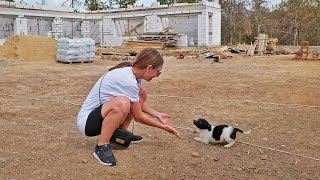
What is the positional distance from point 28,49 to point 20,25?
34.1 ft

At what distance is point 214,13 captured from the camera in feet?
91.1

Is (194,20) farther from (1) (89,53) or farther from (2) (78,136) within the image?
(2) (78,136)

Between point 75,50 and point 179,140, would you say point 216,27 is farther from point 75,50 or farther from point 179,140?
point 179,140

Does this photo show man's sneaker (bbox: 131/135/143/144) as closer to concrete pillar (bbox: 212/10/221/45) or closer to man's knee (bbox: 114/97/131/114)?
man's knee (bbox: 114/97/131/114)

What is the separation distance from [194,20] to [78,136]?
980 inches

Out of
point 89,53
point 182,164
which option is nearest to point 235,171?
point 182,164

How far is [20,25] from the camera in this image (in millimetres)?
26703

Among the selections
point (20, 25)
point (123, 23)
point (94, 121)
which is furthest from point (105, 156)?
point (123, 23)

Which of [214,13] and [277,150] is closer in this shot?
[277,150]

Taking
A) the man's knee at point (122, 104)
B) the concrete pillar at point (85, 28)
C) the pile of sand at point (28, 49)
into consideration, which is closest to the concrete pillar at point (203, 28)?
the concrete pillar at point (85, 28)

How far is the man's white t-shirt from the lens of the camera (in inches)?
125

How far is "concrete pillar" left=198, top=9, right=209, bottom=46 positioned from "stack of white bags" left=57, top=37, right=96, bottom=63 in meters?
12.7

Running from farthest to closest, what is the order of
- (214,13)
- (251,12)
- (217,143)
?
1. (251,12)
2. (214,13)
3. (217,143)

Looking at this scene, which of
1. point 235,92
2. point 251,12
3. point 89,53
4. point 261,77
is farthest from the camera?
point 251,12
